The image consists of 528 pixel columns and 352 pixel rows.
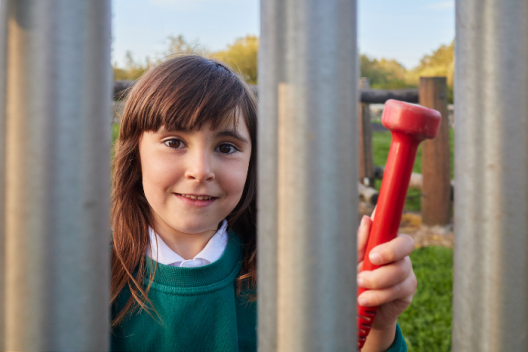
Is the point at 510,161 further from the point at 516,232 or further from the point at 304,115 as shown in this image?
the point at 304,115

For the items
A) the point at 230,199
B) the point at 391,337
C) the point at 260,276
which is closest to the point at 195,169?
the point at 230,199

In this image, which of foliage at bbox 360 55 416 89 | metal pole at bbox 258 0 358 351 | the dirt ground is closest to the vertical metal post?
metal pole at bbox 258 0 358 351

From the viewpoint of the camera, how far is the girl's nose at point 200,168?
116 cm

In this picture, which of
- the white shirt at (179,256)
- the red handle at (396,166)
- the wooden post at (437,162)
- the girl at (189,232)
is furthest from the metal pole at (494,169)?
the wooden post at (437,162)

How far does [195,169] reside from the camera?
1161 mm

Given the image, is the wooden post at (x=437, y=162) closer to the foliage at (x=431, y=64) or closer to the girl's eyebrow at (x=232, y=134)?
the girl's eyebrow at (x=232, y=134)

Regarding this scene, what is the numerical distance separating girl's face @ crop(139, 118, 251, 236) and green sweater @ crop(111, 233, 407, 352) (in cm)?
13

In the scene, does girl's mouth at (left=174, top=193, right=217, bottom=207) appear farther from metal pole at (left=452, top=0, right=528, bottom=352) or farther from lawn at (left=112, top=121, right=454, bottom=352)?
lawn at (left=112, top=121, right=454, bottom=352)

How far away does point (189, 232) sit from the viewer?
4.20 feet

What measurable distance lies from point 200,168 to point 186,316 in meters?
0.39

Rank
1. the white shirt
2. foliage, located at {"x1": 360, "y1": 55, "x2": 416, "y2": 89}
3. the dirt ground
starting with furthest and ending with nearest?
foliage, located at {"x1": 360, "y1": 55, "x2": 416, "y2": 89} → the dirt ground → the white shirt

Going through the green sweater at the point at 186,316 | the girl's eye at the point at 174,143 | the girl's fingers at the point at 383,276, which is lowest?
the green sweater at the point at 186,316

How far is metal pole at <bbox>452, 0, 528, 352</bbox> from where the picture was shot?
0.36 m

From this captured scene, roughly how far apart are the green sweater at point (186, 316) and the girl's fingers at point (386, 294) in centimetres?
51
